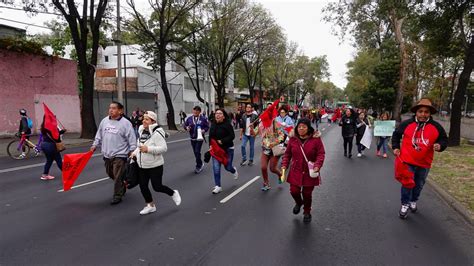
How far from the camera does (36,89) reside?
1900 cm

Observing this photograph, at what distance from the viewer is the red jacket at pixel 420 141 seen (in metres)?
4.75

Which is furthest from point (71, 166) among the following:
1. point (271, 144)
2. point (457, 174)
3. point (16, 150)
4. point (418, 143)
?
point (457, 174)

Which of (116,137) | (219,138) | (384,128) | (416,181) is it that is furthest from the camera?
(384,128)

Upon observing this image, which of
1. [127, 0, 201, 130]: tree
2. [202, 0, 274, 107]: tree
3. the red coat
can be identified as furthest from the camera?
[202, 0, 274, 107]: tree

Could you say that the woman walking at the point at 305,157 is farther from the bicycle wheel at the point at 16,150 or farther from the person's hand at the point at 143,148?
the bicycle wheel at the point at 16,150

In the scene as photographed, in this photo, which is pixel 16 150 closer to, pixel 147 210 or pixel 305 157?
pixel 147 210

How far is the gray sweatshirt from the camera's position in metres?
5.57

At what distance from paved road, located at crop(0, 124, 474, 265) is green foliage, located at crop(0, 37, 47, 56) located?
1334 centimetres

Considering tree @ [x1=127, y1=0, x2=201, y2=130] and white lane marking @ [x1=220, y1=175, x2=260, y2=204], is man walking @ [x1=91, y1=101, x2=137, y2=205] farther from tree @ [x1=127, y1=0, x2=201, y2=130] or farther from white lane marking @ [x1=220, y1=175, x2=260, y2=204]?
tree @ [x1=127, y1=0, x2=201, y2=130]

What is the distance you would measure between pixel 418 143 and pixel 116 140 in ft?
15.4

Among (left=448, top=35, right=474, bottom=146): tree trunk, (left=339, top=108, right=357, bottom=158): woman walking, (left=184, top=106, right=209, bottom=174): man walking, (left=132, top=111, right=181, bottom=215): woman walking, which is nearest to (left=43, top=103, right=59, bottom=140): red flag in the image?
(left=184, top=106, right=209, bottom=174): man walking

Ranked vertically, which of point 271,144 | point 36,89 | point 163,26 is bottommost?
point 271,144

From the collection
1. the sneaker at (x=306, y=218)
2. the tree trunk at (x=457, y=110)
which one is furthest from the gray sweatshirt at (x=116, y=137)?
the tree trunk at (x=457, y=110)

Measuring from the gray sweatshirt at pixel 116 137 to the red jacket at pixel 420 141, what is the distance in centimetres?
426
